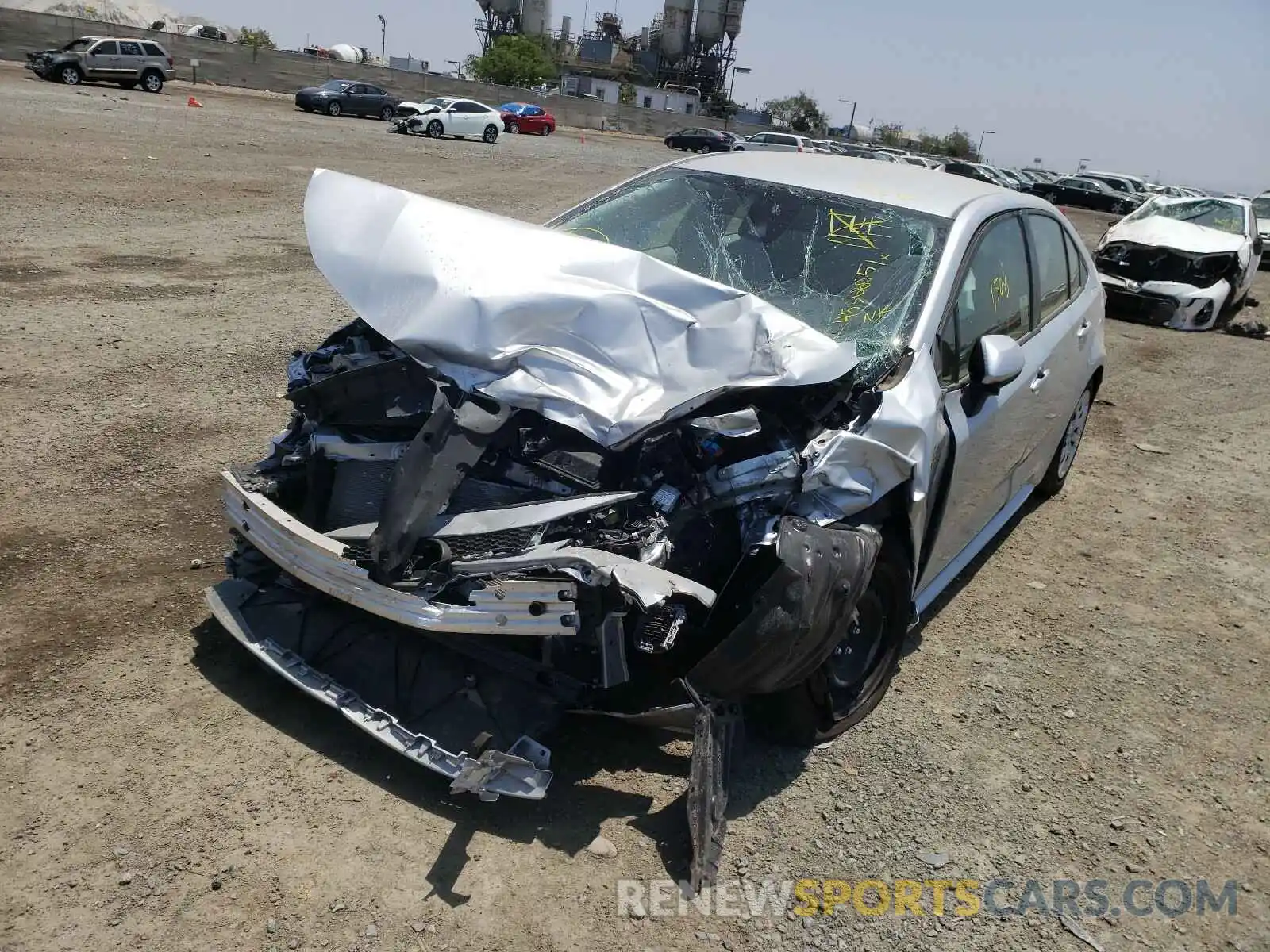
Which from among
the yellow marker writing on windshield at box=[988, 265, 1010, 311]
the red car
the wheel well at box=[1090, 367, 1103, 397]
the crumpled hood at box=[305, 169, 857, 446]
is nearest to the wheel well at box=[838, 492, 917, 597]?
the crumpled hood at box=[305, 169, 857, 446]

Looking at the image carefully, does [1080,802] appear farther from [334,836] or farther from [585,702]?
[334,836]

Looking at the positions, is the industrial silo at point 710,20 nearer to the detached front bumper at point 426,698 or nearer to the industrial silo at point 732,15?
the industrial silo at point 732,15

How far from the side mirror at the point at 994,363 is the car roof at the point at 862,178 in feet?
2.23

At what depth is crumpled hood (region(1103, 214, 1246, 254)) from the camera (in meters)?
11.7

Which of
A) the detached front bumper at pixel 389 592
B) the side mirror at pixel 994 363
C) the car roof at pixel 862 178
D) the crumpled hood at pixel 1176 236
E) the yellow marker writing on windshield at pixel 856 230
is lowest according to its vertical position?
the detached front bumper at pixel 389 592

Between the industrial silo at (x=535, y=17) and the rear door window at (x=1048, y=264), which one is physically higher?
the industrial silo at (x=535, y=17)

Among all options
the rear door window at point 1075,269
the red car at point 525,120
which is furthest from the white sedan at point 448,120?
the rear door window at point 1075,269

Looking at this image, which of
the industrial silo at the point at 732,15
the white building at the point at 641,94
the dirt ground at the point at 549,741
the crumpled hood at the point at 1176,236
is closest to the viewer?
the dirt ground at the point at 549,741

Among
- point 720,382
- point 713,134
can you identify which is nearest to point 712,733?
point 720,382

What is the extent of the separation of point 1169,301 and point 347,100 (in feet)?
96.3

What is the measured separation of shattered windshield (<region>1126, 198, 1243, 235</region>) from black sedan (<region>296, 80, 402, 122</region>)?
90.3 feet

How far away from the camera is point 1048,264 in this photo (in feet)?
15.1

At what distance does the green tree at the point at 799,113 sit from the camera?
303 feet

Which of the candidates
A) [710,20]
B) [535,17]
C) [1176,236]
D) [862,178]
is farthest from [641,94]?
[862,178]
